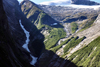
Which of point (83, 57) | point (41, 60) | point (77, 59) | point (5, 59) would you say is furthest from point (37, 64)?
point (5, 59)

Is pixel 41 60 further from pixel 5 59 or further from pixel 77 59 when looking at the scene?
pixel 5 59

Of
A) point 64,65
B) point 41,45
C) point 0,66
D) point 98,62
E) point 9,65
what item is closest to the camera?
point 0,66

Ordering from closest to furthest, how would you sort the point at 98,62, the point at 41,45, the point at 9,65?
the point at 9,65 → the point at 98,62 → the point at 41,45

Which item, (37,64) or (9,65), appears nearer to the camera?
(9,65)

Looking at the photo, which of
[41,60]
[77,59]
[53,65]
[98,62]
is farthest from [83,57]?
[41,60]

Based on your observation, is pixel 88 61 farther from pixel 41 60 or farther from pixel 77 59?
pixel 41 60

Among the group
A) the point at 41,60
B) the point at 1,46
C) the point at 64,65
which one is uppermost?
the point at 1,46

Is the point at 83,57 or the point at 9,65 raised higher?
the point at 9,65
